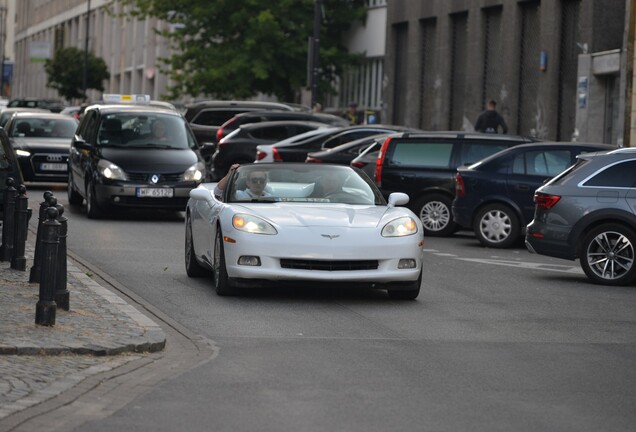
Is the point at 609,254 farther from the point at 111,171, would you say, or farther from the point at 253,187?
the point at 111,171

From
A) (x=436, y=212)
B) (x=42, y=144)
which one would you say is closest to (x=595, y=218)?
(x=436, y=212)

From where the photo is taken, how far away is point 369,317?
12711 mm

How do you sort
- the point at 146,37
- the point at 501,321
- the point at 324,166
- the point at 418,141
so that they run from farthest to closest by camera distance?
the point at 146,37
the point at 418,141
the point at 324,166
the point at 501,321

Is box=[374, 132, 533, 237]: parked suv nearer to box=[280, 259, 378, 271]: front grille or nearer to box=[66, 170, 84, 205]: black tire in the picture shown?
box=[66, 170, 84, 205]: black tire

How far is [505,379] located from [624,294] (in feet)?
21.1

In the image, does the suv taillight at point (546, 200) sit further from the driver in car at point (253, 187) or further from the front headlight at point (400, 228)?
the driver in car at point (253, 187)

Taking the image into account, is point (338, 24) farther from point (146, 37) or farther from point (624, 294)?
point (624, 294)

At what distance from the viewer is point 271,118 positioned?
38531 mm

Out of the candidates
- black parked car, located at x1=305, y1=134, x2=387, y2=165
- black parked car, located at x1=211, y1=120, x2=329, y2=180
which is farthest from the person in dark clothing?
black parked car, located at x1=305, y1=134, x2=387, y2=165

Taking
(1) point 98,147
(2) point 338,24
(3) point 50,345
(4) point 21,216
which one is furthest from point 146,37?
(3) point 50,345

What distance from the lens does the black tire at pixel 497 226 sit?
858 inches

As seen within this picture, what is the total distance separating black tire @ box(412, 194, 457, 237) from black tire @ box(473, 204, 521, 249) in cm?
178

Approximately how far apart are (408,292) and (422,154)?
32.9 feet

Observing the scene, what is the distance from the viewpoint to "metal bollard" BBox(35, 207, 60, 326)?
11.0 m
